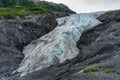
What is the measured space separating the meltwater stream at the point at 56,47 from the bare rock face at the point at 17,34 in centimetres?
218

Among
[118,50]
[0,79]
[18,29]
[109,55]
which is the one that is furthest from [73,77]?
[18,29]

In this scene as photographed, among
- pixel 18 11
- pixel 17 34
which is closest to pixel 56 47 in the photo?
pixel 17 34

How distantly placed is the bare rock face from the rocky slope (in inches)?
394

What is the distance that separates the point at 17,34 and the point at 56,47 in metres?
15.3

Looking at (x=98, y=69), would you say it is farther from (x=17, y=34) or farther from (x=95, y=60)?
(x=17, y=34)

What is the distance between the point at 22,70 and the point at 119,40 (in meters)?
17.4

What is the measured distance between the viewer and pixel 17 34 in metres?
81.8

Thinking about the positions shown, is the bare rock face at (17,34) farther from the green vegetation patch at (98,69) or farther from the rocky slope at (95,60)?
the green vegetation patch at (98,69)

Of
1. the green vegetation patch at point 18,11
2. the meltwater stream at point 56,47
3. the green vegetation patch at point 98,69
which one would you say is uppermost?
the green vegetation patch at point 18,11

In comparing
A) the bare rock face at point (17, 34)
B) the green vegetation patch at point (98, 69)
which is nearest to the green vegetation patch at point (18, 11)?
the bare rock face at point (17, 34)

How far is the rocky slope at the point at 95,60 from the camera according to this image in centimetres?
4369

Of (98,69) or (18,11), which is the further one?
(18,11)

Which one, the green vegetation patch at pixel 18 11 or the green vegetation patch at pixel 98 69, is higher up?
the green vegetation patch at pixel 18 11

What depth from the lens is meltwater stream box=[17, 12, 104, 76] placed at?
6544 centimetres
